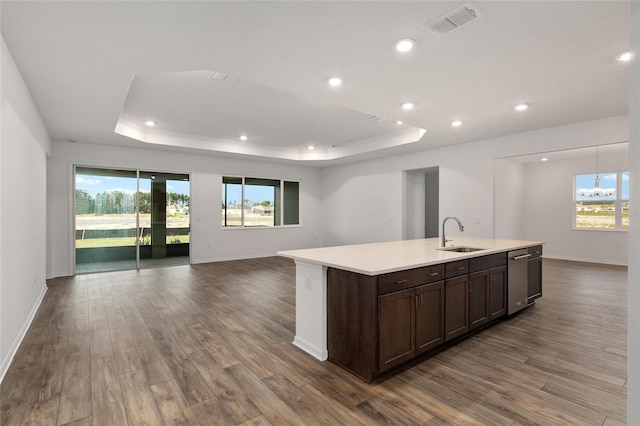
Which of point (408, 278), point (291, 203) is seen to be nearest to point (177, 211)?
point (291, 203)

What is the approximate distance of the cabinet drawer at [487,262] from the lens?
10.3 ft

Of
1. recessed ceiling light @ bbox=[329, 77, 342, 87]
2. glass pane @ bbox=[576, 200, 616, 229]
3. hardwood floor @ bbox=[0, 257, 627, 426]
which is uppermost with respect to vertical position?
recessed ceiling light @ bbox=[329, 77, 342, 87]

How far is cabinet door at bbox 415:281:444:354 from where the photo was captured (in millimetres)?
2586

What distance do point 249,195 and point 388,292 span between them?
6.83 meters

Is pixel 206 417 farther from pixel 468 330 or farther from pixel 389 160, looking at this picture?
pixel 389 160

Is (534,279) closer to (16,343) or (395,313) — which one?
(395,313)

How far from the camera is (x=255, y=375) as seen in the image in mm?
2457

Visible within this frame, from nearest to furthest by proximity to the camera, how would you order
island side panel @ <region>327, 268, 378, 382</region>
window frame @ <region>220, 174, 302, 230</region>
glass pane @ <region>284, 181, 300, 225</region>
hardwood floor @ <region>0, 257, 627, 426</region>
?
hardwood floor @ <region>0, 257, 627, 426</region> → island side panel @ <region>327, 268, 378, 382</region> → window frame @ <region>220, 174, 302, 230</region> → glass pane @ <region>284, 181, 300, 225</region>

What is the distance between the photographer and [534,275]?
4.18 meters

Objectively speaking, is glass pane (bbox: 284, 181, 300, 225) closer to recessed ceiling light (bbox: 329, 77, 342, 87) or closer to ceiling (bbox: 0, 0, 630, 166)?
ceiling (bbox: 0, 0, 630, 166)

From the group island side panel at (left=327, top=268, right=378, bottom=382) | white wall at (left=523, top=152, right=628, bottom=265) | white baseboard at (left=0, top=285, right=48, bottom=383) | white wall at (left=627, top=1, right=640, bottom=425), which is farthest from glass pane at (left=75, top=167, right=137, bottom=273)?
white wall at (left=523, top=152, right=628, bottom=265)

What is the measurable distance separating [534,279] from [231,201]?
671 cm

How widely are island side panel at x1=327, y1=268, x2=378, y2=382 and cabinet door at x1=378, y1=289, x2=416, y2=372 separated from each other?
0.06m

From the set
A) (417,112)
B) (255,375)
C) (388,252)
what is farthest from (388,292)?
(417,112)
